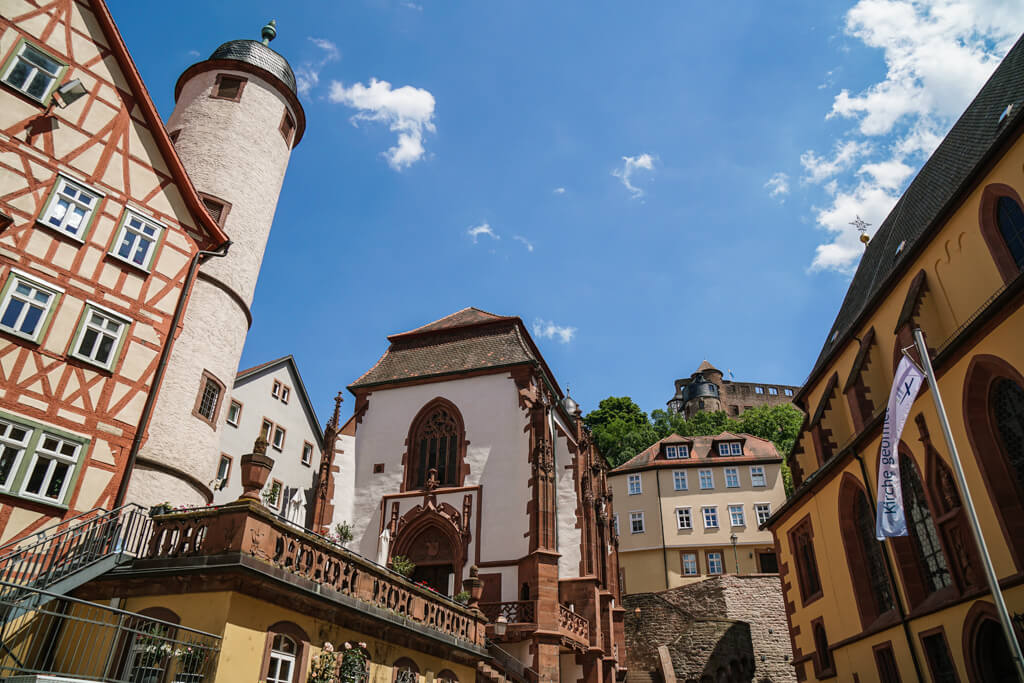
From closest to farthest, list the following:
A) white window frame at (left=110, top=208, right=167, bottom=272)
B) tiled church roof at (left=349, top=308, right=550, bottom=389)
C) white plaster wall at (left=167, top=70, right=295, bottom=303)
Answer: white window frame at (left=110, top=208, right=167, bottom=272)
white plaster wall at (left=167, top=70, right=295, bottom=303)
tiled church roof at (left=349, top=308, right=550, bottom=389)

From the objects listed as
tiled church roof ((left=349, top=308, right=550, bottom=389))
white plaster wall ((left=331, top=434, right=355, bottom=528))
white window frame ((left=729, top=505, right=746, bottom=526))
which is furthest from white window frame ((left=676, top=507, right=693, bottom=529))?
white plaster wall ((left=331, top=434, right=355, bottom=528))

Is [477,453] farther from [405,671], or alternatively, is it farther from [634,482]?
[634,482]

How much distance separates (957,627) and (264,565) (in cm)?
1528

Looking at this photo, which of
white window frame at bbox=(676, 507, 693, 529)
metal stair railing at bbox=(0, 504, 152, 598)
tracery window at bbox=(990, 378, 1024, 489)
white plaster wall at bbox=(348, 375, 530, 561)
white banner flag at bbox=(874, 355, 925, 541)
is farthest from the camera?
white window frame at bbox=(676, 507, 693, 529)

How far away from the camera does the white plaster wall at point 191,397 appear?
620 inches

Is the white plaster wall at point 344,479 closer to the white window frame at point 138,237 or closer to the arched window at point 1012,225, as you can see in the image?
the white window frame at point 138,237

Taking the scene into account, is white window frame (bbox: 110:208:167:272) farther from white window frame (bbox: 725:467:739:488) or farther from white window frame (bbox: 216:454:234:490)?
white window frame (bbox: 725:467:739:488)

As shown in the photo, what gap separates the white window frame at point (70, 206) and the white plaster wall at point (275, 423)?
8.58 m

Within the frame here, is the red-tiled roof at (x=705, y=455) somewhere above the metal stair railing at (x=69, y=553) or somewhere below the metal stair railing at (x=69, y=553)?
above

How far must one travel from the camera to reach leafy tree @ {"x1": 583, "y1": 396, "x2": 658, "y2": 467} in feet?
211

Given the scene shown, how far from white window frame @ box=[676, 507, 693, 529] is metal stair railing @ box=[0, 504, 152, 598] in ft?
126

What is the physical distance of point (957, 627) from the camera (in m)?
15.9

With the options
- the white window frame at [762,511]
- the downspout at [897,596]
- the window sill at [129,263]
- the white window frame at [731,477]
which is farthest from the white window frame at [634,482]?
the window sill at [129,263]

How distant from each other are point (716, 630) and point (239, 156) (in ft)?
97.7
